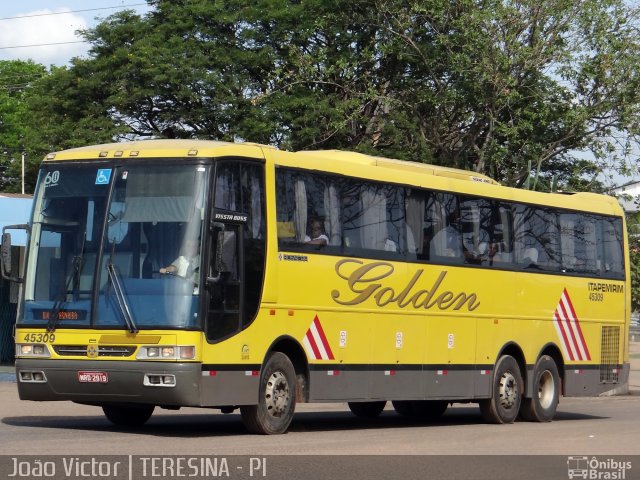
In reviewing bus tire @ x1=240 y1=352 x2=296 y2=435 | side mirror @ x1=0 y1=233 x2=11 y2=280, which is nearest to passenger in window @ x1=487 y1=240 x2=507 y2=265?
bus tire @ x1=240 y1=352 x2=296 y2=435

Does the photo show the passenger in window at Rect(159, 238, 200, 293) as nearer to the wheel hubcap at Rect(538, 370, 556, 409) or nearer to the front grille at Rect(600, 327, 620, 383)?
the wheel hubcap at Rect(538, 370, 556, 409)

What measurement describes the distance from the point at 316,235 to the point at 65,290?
330 centimetres

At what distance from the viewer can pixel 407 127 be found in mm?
40125

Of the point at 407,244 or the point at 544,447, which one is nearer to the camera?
the point at 544,447

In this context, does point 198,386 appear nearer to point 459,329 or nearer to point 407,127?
point 459,329

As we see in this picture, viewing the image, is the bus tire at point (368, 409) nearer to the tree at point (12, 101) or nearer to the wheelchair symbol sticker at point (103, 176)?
the wheelchair symbol sticker at point (103, 176)

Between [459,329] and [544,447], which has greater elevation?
[459,329]

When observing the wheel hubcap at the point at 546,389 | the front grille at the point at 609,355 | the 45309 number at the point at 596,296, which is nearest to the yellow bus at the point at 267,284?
the wheel hubcap at the point at 546,389

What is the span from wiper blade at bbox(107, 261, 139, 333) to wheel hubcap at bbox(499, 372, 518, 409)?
25.8 ft

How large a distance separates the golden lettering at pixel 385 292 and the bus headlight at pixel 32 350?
381 cm

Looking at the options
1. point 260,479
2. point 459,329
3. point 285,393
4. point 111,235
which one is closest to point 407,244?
point 459,329

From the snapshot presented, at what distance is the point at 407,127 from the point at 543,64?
17.5 feet

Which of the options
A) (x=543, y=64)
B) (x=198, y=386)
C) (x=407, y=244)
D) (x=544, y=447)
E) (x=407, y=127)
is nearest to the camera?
(x=198, y=386)

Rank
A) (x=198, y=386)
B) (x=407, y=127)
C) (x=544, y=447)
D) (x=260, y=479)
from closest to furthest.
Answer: (x=260, y=479), (x=198, y=386), (x=544, y=447), (x=407, y=127)
